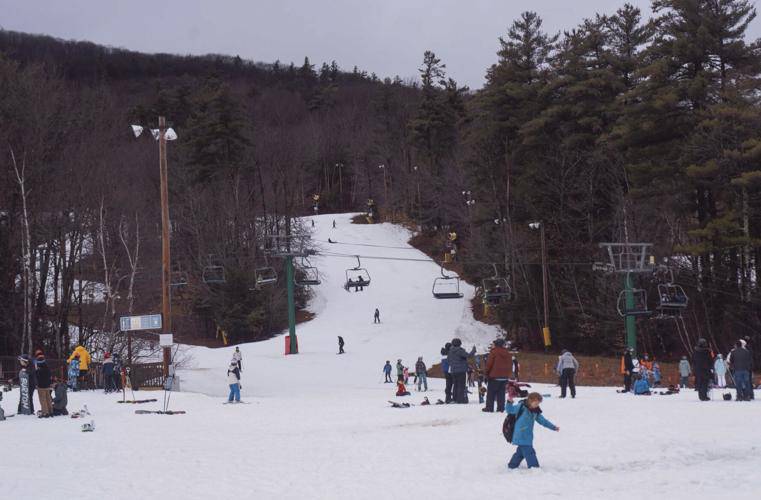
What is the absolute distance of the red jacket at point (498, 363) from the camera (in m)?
18.8

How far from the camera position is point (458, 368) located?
2253 centimetres

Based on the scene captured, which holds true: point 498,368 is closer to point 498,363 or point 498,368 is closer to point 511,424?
point 498,363

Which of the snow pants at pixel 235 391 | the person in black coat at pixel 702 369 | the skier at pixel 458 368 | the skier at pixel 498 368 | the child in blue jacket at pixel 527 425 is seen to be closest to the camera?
the child in blue jacket at pixel 527 425

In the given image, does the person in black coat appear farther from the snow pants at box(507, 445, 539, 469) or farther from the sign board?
the sign board

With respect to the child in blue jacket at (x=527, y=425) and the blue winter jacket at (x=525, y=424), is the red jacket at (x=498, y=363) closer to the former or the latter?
the child in blue jacket at (x=527, y=425)

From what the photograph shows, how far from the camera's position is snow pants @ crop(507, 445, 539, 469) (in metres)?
12.3

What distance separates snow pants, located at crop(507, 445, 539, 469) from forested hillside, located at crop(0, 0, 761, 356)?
92.3 ft

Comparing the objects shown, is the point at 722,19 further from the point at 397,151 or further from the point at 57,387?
the point at 397,151

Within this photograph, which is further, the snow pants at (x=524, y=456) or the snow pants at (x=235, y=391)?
the snow pants at (x=235, y=391)

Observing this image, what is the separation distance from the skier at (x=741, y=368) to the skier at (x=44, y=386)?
1683 cm

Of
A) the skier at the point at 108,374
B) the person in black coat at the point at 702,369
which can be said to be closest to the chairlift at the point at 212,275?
the skier at the point at 108,374

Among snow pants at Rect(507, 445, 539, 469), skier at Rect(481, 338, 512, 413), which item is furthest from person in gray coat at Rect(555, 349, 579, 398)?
snow pants at Rect(507, 445, 539, 469)

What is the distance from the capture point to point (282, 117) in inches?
6393

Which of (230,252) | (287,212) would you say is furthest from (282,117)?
(230,252)
